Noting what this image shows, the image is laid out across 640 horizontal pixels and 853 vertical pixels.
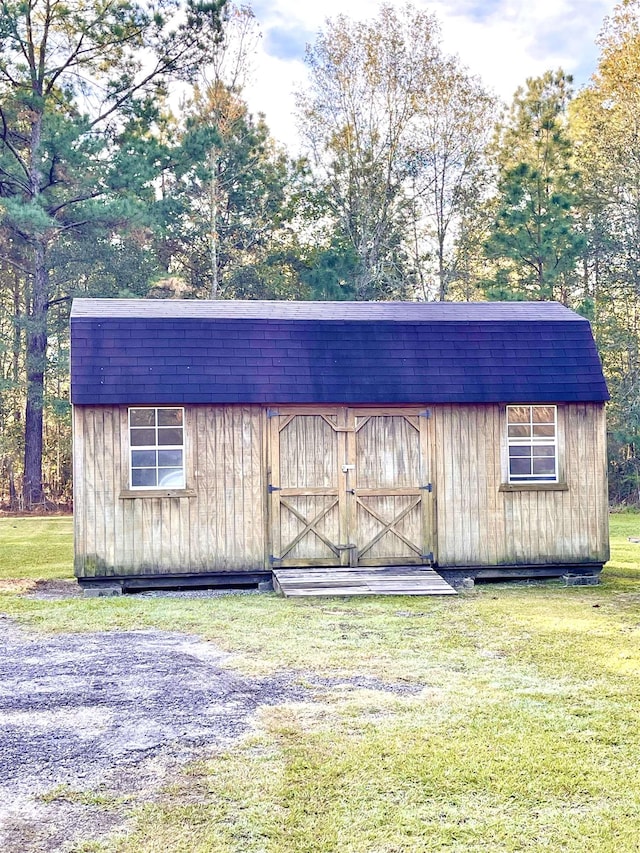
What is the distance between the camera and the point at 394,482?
11008 millimetres

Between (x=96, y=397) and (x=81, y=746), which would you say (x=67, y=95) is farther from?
(x=81, y=746)

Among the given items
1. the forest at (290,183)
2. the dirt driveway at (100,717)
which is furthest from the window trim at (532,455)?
the forest at (290,183)

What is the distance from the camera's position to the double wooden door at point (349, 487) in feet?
35.4

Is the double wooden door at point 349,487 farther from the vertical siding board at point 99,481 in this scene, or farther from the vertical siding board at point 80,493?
the vertical siding board at point 80,493

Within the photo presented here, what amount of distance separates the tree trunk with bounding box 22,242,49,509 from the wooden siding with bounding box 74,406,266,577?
12949mm

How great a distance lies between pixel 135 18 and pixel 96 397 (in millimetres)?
17245

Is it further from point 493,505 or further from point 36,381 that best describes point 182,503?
point 36,381

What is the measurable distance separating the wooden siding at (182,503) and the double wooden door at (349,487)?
0.98 feet

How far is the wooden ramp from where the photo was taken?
9.86m

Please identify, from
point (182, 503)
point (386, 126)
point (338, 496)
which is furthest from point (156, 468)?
point (386, 126)

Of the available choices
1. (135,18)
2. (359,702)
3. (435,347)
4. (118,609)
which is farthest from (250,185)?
(359,702)

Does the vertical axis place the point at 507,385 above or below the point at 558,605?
above

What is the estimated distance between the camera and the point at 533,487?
36.4 feet

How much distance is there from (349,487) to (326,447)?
58 centimetres
